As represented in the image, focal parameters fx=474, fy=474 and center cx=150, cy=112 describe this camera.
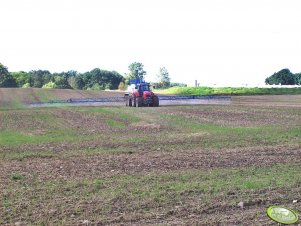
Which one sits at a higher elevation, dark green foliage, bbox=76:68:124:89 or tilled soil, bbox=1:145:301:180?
dark green foliage, bbox=76:68:124:89

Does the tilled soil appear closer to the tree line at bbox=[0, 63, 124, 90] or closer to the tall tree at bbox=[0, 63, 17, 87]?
the tree line at bbox=[0, 63, 124, 90]

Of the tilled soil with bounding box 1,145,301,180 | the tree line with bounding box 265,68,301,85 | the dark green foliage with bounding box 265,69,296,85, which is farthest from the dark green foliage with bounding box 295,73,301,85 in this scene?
the tilled soil with bounding box 1,145,301,180

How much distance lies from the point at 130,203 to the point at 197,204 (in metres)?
1.29

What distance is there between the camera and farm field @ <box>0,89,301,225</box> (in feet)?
27.8

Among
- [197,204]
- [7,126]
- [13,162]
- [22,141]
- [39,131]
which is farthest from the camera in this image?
[7,126]

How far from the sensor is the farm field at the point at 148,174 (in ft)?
27.8

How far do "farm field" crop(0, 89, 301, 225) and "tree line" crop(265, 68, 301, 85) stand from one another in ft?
327

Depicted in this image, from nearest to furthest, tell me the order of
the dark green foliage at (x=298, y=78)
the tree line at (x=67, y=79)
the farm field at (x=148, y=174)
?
the farm field at (x=148, y=174)
the dark green foliage at (x=298, y=78)
the tree line at (x=67, y=79)

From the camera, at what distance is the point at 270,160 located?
14.3 m

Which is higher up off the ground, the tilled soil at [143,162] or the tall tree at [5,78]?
the tall tree at [5,78]

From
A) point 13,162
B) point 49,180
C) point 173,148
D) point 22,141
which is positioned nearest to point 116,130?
point 22,141

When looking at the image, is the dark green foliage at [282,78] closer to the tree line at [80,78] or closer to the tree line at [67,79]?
the tree line at [80,78]

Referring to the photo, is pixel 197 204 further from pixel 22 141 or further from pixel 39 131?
pixel 39 131

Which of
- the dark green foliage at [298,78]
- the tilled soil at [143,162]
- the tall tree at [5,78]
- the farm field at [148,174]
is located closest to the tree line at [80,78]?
the tall tree at [5,78]
